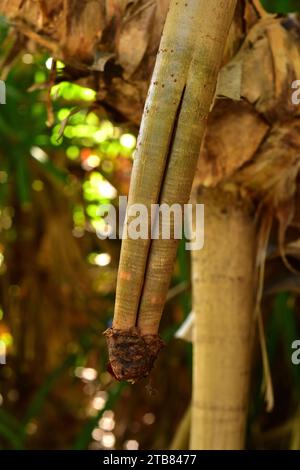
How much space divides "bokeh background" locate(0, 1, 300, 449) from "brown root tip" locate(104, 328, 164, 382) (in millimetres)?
686

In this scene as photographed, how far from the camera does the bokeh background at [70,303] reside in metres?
1.18

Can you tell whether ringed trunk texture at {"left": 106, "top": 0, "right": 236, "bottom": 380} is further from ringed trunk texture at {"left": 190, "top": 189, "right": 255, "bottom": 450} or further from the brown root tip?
ringed trunk texture at {"left": 190, "top": 189, "right": 255, "bottom": 450}

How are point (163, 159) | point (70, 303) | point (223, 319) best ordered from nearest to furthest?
point (163, 159) → point (223, 319) → point (70, 303)

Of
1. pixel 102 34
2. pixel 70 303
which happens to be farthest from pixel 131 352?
pixel 70 303

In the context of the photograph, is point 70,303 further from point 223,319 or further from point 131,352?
point 131,352

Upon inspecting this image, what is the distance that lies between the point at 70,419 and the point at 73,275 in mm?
340

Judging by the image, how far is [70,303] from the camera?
1369 mm

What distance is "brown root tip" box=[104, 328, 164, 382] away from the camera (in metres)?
0.44

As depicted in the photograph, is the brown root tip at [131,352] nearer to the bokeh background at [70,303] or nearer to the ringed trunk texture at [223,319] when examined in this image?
the ringed trunk texture at [223,319]

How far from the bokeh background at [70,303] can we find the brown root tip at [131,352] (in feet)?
2.25

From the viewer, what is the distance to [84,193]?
51.7 inches

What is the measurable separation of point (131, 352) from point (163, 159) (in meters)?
0.11

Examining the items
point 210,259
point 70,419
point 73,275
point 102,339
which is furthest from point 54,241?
point 210,259

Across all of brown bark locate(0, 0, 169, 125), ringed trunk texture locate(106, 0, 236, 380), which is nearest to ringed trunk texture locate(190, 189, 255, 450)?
brown bark locate(0, 0, 169, 125)
